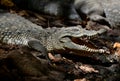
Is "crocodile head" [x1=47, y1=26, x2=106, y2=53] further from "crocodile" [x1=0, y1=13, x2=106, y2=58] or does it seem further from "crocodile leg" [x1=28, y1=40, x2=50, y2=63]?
"crocodile leg" [x1=28, y1=40, x2=50, y2=63]

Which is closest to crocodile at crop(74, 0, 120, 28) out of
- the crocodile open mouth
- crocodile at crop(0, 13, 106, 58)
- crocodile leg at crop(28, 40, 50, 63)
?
crocodile at crop(0, 13, 106, 58)

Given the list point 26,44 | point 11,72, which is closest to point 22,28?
point 26,44

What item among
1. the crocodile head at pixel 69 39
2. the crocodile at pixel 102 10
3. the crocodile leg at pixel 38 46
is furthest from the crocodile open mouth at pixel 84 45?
the crocodile at pixel 102 10

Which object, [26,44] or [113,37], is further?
[113,37]

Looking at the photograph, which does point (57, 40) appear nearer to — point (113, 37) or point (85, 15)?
point (113, 37)

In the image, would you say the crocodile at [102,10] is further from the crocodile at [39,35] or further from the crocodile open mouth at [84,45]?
the crocodile open mouth at [84,45]

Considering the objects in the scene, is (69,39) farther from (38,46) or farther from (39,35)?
(39,35)
